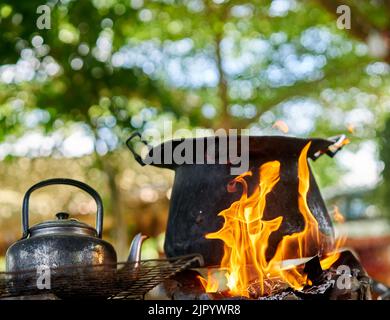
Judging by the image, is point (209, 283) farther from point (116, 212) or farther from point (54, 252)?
point (116, 212)

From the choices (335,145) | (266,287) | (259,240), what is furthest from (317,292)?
(335,145)

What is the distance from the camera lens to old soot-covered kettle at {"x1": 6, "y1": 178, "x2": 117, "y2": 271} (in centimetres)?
281

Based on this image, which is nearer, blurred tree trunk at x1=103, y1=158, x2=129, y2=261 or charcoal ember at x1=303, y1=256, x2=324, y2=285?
charcoal ember at x1=303, y1=256, x2=324, y2=285

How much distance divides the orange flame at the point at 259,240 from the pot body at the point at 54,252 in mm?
702

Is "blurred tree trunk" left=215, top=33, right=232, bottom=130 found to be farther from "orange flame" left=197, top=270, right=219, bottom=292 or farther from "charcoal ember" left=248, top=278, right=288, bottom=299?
"charcoal ember" left=248, top=278, right=288, bottom=299

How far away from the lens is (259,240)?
324 cm

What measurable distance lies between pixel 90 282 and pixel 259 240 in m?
0.97

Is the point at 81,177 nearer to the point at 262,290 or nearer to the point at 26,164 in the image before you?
the point at 26,164

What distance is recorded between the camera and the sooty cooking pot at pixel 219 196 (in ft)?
10.9

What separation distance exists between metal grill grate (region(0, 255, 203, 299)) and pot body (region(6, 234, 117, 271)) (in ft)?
0.35

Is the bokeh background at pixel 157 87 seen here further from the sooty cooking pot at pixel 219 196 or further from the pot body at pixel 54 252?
the pot body at pixel 54 252

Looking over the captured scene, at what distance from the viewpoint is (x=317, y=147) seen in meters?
3.52

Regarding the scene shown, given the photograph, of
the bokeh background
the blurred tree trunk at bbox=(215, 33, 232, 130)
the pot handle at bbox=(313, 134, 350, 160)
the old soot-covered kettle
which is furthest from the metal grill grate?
the blurred tree trunk at bbox=(215, 33, 232, 130)
